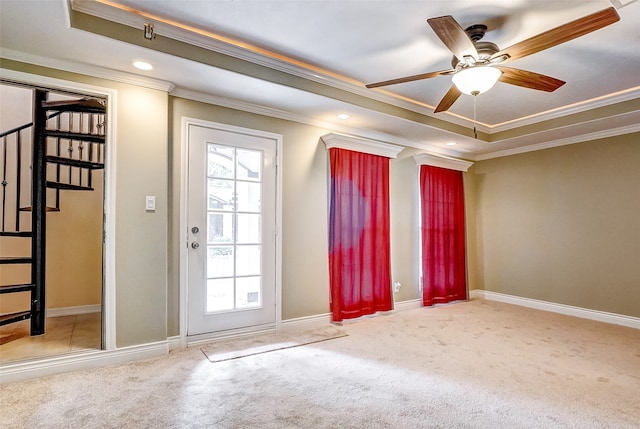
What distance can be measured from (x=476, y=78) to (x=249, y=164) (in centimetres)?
211

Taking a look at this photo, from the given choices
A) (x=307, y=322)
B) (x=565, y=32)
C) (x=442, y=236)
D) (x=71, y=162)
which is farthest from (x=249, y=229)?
(x=442, y=236)

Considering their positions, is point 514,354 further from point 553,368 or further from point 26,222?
point 26,222

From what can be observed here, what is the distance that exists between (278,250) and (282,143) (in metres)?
1.12

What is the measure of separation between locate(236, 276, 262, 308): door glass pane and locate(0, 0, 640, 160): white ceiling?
170cm

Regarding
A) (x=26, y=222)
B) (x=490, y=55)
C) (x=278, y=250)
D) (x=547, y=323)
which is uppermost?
(x=490, y=55)

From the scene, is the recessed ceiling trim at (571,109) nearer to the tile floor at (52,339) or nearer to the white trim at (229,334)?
the white trim at (229,334)

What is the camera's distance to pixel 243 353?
112 inches

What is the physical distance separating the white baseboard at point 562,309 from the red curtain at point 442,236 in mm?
436

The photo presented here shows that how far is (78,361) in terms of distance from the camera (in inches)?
98.3

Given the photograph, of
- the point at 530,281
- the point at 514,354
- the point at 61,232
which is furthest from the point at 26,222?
the point at 530,281

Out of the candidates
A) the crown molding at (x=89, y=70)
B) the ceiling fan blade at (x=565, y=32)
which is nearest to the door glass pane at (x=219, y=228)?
the crown molding at (x=89, y=70)

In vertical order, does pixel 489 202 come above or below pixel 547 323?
above

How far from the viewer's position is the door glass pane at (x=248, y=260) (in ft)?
10.8

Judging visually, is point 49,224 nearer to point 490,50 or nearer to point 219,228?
point 219,228
